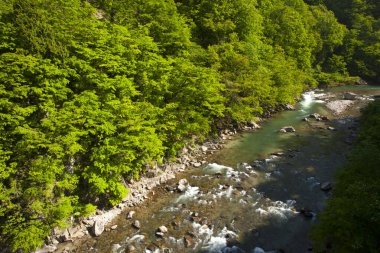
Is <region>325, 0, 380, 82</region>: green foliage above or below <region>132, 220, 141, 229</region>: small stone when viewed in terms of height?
above

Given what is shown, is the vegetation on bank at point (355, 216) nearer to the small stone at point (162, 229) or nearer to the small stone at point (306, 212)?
the small stone at point (306, 212)

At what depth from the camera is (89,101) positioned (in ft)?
56.5

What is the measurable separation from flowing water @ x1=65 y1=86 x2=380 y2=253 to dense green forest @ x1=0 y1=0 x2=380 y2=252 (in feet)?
8.61

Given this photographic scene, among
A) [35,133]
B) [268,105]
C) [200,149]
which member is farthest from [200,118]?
[268,105]

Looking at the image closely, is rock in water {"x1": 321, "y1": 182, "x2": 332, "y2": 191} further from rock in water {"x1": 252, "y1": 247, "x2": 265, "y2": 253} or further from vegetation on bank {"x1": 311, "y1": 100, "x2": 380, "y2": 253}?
rock in water {"x1": 252, "y1": 247, "x2": 265, "y2": 253}

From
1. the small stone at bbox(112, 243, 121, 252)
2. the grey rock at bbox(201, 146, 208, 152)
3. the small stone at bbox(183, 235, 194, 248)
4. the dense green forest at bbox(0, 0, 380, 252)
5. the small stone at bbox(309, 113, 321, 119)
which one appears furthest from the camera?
the small stone at bbox(309, 113, 321, 119)

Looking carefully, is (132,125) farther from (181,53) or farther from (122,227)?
(181,53)

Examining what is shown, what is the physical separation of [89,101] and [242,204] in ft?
40.5

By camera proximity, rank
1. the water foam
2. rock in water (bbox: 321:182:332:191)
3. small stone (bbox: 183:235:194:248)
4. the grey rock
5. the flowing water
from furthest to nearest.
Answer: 1. the grey rock
2. rock in water (bbox: 321:182:332:191)
3. the water foam
4. the flowing water
5. small stone (bbox: 183:235:194:248)

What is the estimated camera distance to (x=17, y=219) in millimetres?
12930

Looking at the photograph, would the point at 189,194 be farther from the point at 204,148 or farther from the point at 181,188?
the point at 204,148

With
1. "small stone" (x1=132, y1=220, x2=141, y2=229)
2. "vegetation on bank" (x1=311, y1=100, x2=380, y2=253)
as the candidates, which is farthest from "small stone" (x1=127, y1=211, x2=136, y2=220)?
"vegetation on bank" (x1=311, y1=100, x2=380, y2=253)

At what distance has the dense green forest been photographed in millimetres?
13969

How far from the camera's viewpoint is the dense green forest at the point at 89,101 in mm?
13969
